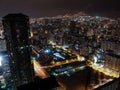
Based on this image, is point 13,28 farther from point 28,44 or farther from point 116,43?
point 116,43

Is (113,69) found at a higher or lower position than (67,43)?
lower

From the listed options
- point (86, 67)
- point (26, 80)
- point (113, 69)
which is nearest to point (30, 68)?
point (26, 80)

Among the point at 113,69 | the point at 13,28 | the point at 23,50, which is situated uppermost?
the point at 13,28

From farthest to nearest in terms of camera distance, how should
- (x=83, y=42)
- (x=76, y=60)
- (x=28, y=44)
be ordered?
(x=83, y=42) < (x=76, y=60) < (x=28, y=44)

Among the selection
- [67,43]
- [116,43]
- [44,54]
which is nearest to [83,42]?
[67,43]

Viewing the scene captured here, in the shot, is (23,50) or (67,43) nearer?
(23,50)

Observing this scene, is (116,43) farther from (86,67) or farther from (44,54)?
(44,54)

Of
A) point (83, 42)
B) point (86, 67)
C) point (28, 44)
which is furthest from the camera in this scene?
point (83, 42)
